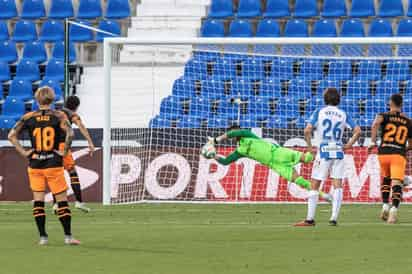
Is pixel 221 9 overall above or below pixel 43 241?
above

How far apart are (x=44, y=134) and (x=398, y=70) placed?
496 inches

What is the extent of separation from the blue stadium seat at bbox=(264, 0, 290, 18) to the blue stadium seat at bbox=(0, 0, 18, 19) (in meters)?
7.34

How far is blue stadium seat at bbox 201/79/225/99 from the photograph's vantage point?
25439 mm

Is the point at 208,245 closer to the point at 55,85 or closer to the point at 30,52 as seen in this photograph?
the point at 55,85

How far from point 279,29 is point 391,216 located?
1369 centimetres

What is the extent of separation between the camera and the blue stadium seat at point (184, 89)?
2578cm

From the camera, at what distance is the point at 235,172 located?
957 inches

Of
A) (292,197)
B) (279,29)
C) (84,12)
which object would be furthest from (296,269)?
(84,12)

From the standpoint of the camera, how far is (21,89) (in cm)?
3036

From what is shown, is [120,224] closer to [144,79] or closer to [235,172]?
[235,172]

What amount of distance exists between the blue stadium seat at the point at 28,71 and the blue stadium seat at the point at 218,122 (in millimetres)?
7279

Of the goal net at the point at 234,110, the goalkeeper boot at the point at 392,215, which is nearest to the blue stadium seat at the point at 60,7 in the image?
the goal net at the point at 234,110

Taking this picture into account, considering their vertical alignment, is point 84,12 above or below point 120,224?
above

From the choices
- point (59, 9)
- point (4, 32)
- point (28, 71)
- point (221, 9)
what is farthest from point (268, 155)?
point (59, 9)
